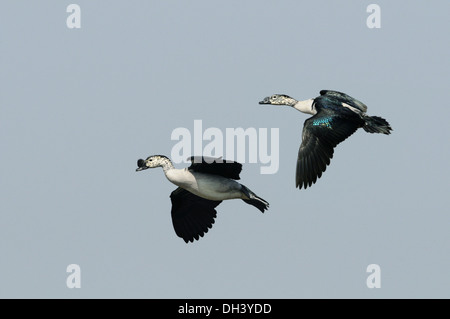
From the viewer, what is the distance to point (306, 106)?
25.7 m

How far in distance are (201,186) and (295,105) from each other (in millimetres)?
3931

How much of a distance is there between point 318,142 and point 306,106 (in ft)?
8.73

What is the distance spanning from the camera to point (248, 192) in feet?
76.1

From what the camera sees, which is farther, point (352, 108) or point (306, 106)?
point (306, 106)

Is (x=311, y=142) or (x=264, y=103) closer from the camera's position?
(x=311, y=142)

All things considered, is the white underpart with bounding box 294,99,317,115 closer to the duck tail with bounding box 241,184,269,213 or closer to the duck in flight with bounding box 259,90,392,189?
the duck in flight with bounding box 259,90,392,189

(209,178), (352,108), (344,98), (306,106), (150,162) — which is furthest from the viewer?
(306,106)

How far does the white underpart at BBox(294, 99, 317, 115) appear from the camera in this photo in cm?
2547

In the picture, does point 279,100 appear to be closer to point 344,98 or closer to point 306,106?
point 306,106

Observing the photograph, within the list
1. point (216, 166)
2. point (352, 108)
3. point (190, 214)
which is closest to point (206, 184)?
point (216, 166)

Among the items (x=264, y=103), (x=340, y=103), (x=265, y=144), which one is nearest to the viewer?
(x=265, y=144)

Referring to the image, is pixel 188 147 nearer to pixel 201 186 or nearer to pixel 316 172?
pixel 201 186

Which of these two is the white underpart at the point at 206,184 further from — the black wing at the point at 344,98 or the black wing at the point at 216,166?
the black wing at the point at 344,98

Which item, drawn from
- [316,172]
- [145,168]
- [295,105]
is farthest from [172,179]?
[295,105]
